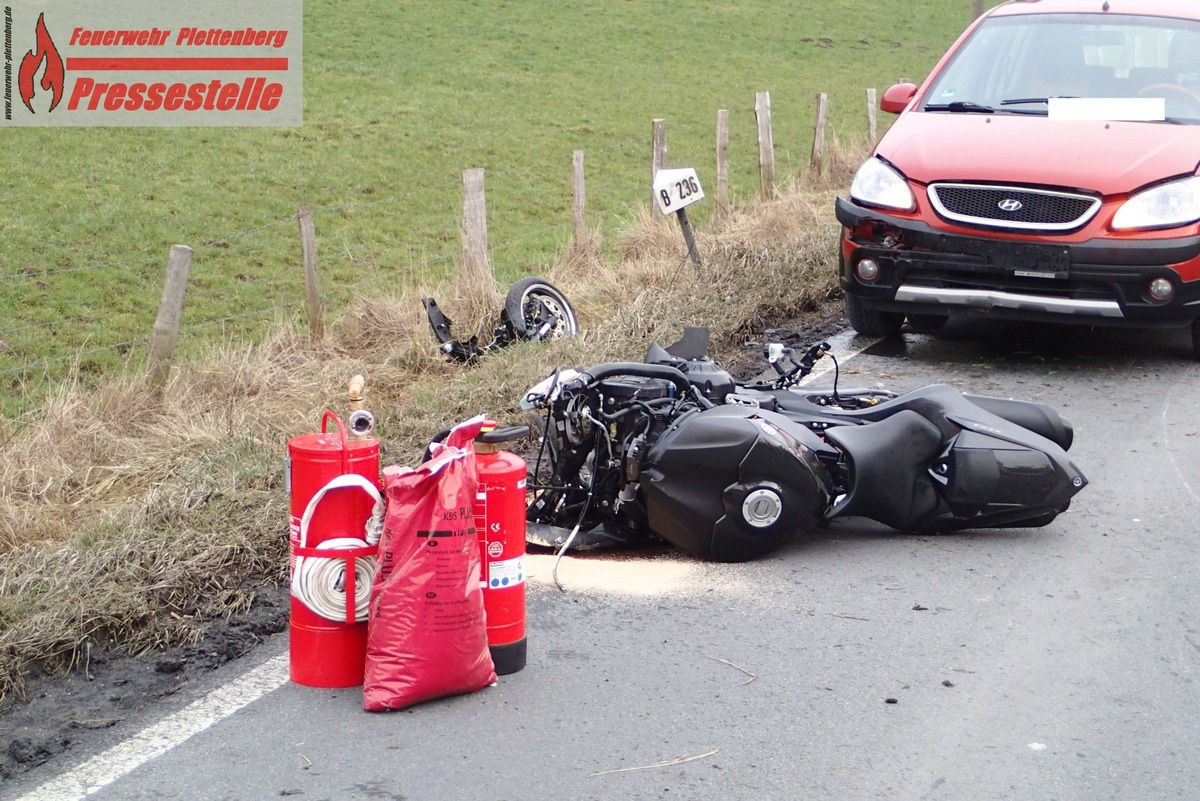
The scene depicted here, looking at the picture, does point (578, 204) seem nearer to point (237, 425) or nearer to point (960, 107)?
point (960, 107)

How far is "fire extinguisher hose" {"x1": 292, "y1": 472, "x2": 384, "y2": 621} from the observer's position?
148 inches

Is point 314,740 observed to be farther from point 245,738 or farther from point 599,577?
point 599,577

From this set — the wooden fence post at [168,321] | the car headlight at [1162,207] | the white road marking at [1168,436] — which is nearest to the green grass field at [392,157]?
the wooden fence post at [168,321]

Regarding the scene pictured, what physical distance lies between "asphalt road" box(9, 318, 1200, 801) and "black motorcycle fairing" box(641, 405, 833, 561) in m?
0.15

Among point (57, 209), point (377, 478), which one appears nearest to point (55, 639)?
point (377, 478)

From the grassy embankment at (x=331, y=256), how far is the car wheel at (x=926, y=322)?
796 millimetres

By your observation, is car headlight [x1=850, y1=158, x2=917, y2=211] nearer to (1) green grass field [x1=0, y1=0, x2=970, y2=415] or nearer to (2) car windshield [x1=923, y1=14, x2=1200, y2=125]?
(2) car windshield [x1=923, y1=14, x2=1200, y2=125]

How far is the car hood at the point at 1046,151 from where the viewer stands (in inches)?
272

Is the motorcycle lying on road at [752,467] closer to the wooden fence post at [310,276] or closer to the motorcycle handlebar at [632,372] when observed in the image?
the motorcycle handlebar at [632,372]

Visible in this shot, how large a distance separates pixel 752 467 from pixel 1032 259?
3.06 metres

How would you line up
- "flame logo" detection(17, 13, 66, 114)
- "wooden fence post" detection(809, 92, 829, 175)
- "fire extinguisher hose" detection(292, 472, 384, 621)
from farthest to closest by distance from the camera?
"flame logo" detection(17, 13, 66, 114) → "wooden fence post" detection(809, 92, 829, 175) → "fire extinguisher hose" detection(292, 472, 384, 621)

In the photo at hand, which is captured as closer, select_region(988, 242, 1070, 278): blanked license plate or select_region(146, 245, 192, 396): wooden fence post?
select_region(988, 242, 1070, 278): blanked license plate

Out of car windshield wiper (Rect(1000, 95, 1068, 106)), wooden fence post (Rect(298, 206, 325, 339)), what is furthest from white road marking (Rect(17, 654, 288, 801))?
car windshield wiper (Rect(1000, 95, 1068, 106))

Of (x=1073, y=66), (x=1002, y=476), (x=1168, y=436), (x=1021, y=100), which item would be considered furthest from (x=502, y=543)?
(x=1073, y=66)
